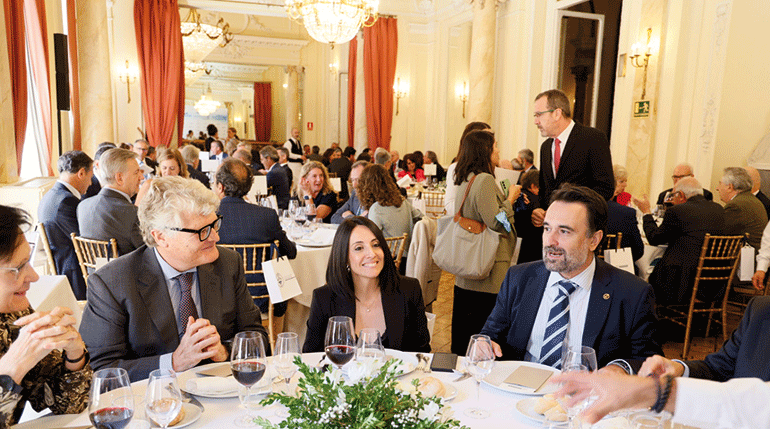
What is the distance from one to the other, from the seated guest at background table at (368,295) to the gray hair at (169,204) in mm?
643

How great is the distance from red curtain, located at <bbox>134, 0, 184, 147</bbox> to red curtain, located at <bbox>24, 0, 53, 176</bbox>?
11.1ft

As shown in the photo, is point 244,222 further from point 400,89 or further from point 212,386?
point 400,89

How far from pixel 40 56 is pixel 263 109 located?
61.7 ft

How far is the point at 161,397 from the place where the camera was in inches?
50.8

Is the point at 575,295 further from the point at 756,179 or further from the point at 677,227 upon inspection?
the point at 756,179

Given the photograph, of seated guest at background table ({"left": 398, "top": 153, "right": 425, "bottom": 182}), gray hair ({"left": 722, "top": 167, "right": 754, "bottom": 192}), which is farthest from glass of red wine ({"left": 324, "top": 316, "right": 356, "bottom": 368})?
seated guest at background table ({"left": 398, "top": 153, "right": 425, "bottom": 182})

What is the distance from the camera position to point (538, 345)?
Result: 2270mm

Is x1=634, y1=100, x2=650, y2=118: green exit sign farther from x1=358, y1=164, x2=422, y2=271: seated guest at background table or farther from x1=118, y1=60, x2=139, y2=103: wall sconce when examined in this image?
x1=118, y1=60, x2=139, y2=103: wall sconce

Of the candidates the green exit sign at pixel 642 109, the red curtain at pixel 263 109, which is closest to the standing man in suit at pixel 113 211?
the green exit sign at pixel 642 109

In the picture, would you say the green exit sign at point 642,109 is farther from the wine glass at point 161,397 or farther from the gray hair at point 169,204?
the wine glass at point 161,397

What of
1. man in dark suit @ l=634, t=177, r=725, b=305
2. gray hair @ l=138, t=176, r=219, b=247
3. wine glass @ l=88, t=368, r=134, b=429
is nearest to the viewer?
wine glass @ l=88, t=368, r=134, b=429

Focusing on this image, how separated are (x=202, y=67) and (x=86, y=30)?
543 centimetres

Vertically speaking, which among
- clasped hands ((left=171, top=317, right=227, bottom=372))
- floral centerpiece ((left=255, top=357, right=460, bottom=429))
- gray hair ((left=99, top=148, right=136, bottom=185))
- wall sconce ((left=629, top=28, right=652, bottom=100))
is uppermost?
wall sconce ((left=629, top=28, right=652, bottom=100))

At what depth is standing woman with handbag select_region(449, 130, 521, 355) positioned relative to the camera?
148 inches
